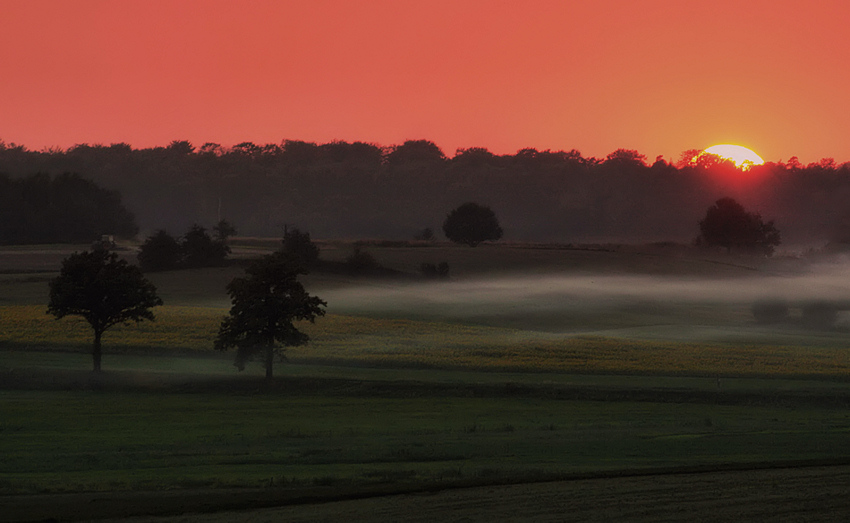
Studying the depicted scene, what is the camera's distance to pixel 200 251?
105m

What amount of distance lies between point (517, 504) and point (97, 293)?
1392 inches

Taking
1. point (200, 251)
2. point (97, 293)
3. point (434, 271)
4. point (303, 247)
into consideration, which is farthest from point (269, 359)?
point (434, 271)

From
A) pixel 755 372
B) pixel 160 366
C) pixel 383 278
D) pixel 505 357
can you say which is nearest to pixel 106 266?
pixel 160 366

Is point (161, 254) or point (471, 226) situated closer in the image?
point (161, 254)

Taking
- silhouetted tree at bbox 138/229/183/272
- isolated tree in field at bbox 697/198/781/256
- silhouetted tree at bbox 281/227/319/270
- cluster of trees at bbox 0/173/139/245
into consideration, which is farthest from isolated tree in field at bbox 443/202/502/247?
silhouetted tree at bbox 138/229/183/272

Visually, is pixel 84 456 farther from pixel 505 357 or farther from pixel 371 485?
pixel 505 357

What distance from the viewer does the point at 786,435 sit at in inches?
1044

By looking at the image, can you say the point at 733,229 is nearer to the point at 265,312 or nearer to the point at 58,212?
the point at 58,212

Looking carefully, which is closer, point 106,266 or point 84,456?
point 84,456

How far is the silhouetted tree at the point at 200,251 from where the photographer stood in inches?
4119

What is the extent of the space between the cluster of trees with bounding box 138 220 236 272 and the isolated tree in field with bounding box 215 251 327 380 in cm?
5913

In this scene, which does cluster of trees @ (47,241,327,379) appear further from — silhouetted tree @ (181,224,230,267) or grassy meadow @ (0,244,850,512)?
silhouetted tree @ (181,224,230,267)

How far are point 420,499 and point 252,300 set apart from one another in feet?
92.1

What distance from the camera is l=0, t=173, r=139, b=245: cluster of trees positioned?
514 ft
